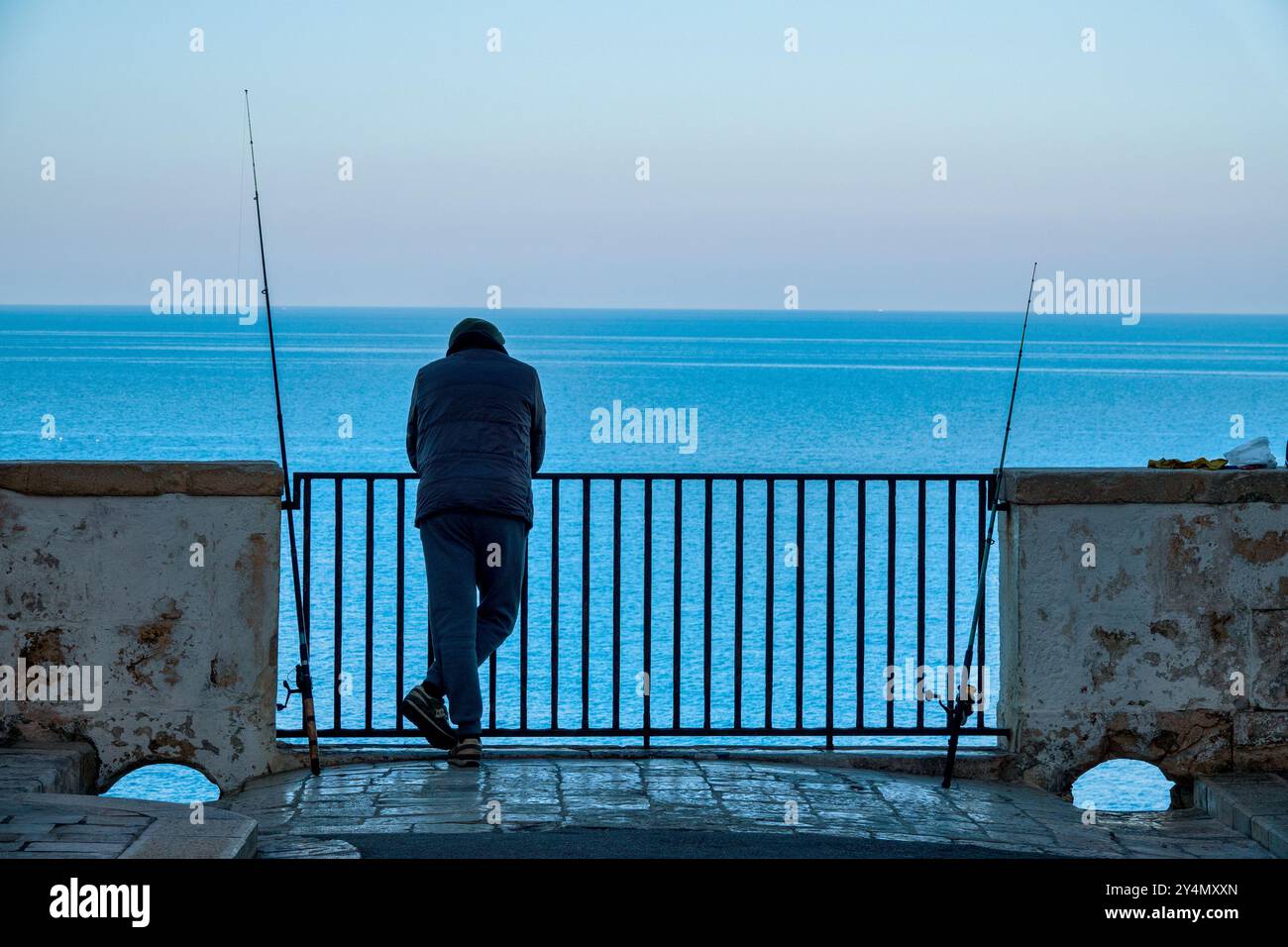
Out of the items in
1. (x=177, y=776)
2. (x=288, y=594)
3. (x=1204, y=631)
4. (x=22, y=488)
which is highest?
(x=22, y=488)

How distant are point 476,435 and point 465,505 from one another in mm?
308

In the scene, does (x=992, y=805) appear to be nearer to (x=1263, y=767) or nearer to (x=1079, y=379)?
(x=1263, y=767)

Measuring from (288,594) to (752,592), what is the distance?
30.7ft

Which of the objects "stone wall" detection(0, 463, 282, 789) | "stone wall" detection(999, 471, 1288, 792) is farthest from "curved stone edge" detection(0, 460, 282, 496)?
"stone wall" detection(999, 471, 1288, 792)

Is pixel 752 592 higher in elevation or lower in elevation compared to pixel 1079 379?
lower

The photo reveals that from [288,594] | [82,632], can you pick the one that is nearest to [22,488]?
[82,632]

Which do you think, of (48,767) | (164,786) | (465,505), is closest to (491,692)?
(465,505)

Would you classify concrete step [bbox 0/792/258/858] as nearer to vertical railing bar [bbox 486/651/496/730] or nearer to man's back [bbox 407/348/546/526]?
man's back [bbox 407/348/546/526]

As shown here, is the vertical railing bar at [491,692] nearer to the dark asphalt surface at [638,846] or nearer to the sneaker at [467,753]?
the sneaker at [467,753]

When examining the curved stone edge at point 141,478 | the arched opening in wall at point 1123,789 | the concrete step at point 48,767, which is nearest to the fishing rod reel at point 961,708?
the curved stone edge at point 141,478

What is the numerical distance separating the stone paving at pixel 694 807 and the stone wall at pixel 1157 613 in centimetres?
43
